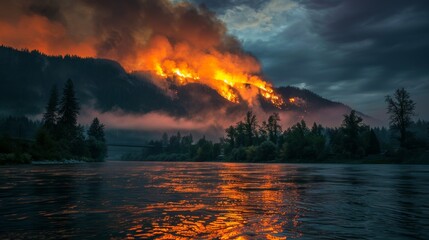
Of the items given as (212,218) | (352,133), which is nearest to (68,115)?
(352,133)

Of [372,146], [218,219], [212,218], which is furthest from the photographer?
[372,146]

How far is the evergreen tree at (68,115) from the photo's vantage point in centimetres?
14900

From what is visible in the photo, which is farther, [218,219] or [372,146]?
[372,146]

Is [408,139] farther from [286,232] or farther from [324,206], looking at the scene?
[286,232]

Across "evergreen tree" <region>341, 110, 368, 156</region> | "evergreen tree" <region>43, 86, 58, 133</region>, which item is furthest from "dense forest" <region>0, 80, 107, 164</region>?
"evergreen tree" <region>341, 110, 368, 156</region>

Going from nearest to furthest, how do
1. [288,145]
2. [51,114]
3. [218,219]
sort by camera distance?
[218,219]
[51,114]
[288,145]

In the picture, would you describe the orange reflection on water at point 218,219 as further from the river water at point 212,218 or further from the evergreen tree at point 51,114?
the evergreen tree at point 51,114

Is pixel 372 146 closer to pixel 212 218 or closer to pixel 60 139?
pixel 60 139

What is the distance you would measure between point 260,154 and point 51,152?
331 ft

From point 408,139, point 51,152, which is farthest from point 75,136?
point 408,139

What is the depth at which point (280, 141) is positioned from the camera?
645 ft

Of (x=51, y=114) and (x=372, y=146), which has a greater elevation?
(x=51, y=114)

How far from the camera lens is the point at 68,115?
155000 mm

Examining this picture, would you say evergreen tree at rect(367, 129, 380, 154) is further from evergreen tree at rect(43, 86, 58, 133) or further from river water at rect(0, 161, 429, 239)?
evergreen tree at rect(43, 86, 58, 133)
